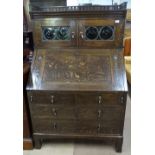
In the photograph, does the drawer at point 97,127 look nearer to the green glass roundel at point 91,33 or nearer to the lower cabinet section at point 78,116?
the lower cabinet section at point 78,116

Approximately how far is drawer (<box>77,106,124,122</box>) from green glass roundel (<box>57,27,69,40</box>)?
752 millimetres

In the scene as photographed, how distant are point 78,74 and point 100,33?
494 millimetres

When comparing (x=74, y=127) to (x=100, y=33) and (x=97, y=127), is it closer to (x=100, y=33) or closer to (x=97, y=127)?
(x=97, y=127)

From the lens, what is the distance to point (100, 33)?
6.42ft

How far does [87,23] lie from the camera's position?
1.92m

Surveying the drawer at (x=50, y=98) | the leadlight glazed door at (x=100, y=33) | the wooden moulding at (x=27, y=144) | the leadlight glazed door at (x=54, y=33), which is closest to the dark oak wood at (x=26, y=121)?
the wooden moulding at (x=27, y=144)

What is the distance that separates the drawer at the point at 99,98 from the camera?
5.89ft
